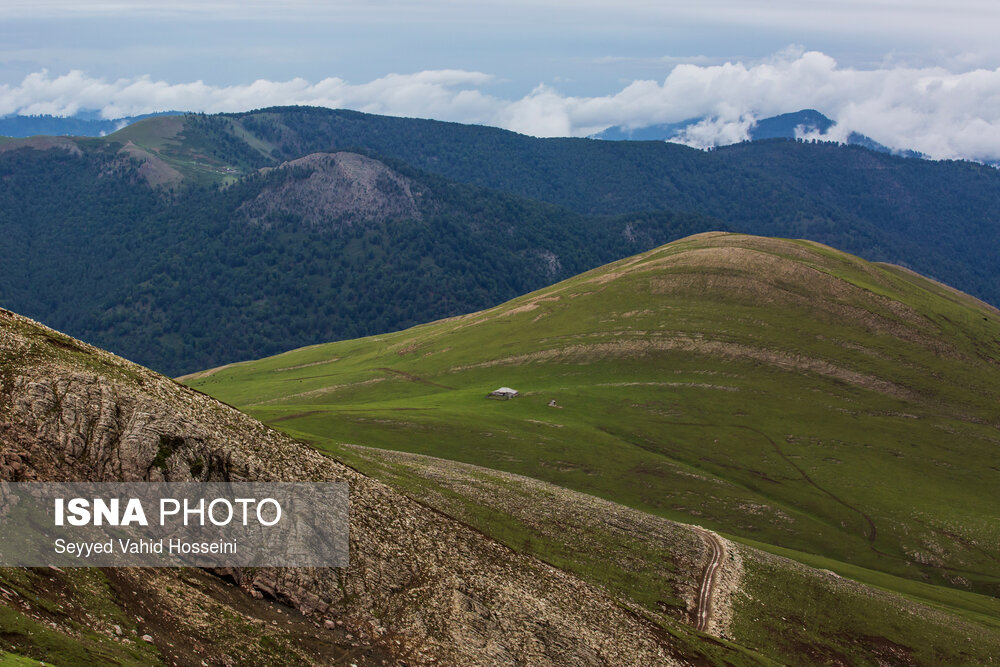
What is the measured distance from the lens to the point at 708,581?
3253 inches

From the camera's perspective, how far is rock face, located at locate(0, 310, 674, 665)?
1781 inches

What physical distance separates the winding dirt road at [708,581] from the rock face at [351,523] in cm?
1464

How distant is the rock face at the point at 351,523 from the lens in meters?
45.2

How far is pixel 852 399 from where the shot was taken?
6644 inches

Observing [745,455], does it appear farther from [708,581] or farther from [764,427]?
[708,581]

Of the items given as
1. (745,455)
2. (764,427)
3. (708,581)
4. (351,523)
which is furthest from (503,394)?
(351,523)

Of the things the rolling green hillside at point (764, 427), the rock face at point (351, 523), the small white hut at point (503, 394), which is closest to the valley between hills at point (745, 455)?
the rolling green hillside at point (764, 427)

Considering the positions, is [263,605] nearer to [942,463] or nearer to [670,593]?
[670,593]

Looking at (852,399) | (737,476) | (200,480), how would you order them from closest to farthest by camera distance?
(200,480) < (737,476) < (852,399)

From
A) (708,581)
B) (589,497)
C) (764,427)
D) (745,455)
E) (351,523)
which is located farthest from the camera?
(764,427)

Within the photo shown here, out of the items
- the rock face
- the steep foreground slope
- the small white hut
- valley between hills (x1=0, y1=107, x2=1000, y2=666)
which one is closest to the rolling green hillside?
valley between hills (x1=0, y1=107, x2=1000, y2=666)

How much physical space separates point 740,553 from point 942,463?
261 ft

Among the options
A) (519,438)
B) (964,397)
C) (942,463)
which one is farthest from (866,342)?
(519,438)

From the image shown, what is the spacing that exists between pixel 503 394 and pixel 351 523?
395 ft
